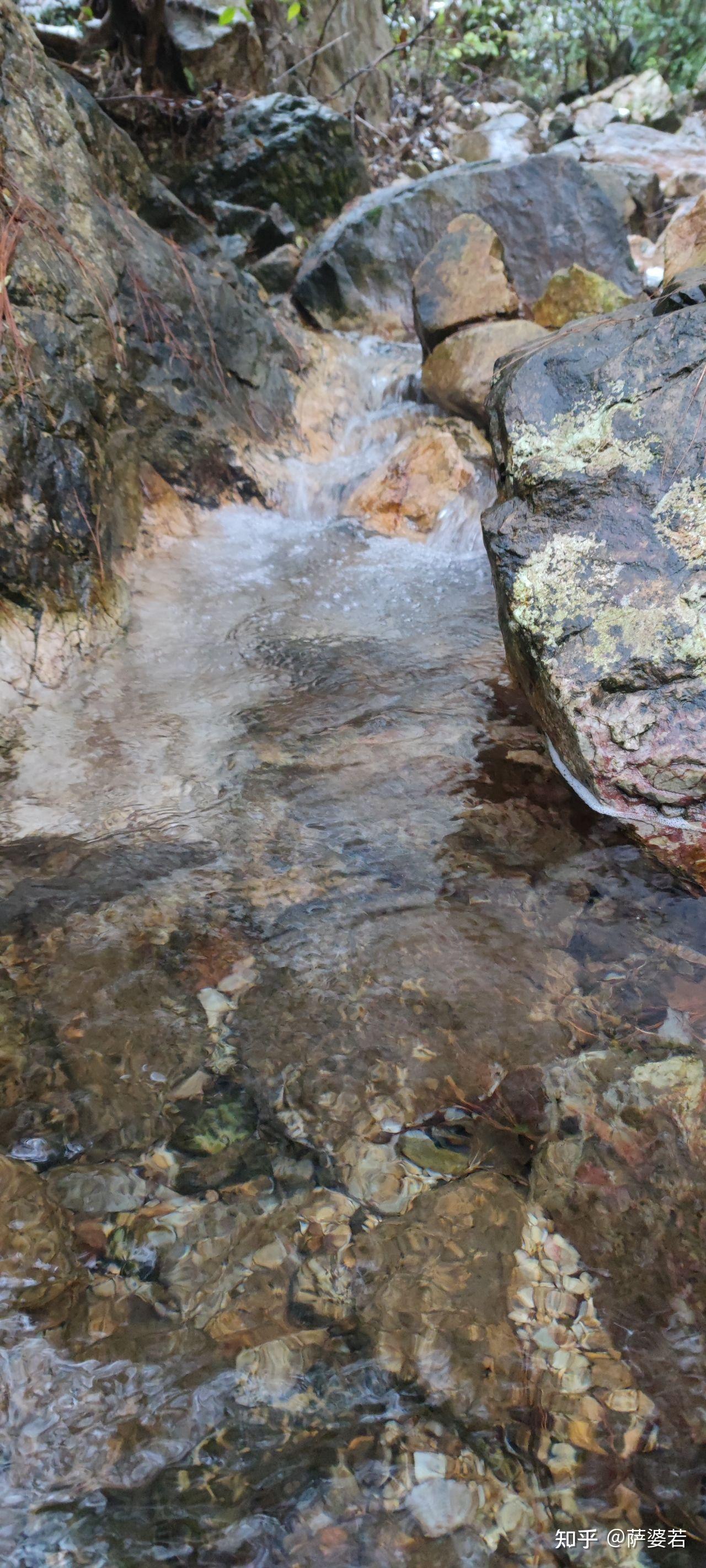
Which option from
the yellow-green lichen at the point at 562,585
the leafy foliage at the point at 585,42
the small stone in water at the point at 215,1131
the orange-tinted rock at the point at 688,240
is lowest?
the small stone in water at the point at 215,1131

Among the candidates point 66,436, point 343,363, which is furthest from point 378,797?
point 343,363

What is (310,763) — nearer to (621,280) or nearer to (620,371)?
(620,371)

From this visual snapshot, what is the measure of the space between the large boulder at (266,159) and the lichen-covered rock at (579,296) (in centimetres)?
343

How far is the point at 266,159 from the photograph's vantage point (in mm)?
7426

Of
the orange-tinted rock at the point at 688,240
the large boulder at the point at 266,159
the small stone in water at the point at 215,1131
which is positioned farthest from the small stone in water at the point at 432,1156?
the large boulder at the point at 266,159

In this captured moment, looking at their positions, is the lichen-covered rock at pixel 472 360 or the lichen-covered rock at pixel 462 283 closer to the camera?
the lichen-covered rock at pixel 472 360

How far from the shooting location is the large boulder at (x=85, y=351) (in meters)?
3.23

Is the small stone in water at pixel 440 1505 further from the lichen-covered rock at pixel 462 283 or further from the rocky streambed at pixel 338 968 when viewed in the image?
the lichen-covered rock at pixel 462 283

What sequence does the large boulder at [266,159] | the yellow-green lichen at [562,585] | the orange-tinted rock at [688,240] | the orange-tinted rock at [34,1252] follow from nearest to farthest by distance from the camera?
the orange-tinted rock at [34,1252] → the yellow-green lichen at [562,585] → the orange-tinted rock at [688,240] → the large boulder at [266,159]

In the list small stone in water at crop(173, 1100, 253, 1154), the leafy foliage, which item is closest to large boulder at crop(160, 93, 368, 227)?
the leafy foliage

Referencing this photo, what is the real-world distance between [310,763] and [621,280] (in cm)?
623

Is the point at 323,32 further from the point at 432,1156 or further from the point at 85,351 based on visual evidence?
the point at 432,1156

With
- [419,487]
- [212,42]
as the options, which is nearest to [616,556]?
[419,487]

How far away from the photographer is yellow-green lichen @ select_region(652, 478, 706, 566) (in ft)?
7.73
